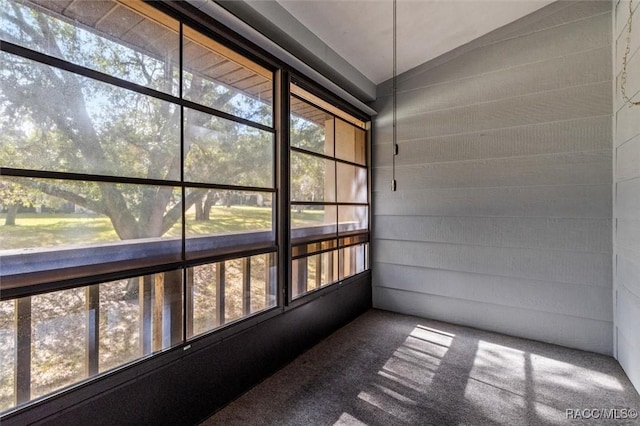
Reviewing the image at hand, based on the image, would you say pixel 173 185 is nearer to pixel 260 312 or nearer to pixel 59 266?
pixel 59 266

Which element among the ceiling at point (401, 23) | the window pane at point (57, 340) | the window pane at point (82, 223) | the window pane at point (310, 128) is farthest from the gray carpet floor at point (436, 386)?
the ceiling at point (401, 23)

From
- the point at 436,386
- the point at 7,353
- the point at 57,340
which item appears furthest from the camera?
the point at 436,386

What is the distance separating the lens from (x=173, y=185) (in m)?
1.79

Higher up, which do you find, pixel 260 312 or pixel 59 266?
Result: pixel 59 266

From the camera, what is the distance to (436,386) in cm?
231

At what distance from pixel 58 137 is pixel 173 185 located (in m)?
0.56

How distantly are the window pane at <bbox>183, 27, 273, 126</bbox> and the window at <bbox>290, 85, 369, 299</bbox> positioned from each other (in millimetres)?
373

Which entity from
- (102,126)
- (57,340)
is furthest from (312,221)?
(57,340)

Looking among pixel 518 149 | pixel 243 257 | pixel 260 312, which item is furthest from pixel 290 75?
pixel 518 149

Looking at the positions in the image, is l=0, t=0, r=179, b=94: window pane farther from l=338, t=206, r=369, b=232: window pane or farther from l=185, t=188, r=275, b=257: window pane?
l=338, t=206, r=369, b=232: window pane

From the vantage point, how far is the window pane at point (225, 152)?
1.91m

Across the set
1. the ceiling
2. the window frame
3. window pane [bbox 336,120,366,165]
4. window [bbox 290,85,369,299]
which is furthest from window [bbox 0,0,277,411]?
window pane [bbox 336,120,366,165]

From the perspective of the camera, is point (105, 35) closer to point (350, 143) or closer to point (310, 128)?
point (310, 128)

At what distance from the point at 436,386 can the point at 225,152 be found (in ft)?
7.78
